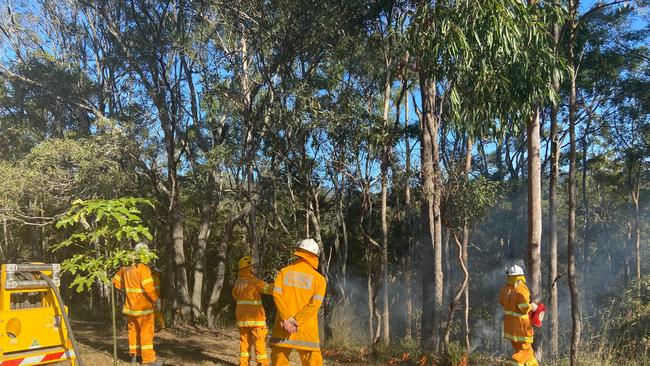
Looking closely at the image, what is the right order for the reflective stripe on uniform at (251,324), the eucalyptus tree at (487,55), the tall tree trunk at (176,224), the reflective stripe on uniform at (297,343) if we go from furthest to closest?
the tall tree trunk at (176,224)
the reflective stripe on uniform at (251,324)
the eucalyptus tree at (487,55)
the reflective stripe on uniform at (297,343)

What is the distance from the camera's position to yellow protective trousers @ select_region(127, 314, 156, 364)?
7.55 m

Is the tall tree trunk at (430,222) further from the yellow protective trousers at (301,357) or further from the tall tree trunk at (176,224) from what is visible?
the tall tree trunk at (176,224)

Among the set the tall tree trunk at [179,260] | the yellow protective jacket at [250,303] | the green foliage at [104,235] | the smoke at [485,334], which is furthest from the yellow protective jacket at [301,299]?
the smoke at [485,334]

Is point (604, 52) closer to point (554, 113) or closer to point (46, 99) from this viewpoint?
point (554, 113)

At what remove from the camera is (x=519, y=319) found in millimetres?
6965

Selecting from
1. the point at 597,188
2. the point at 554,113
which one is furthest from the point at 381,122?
the point at 597,188

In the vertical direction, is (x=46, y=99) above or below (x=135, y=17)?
below

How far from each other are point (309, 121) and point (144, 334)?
4557mm

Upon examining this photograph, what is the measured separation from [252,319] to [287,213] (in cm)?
1138

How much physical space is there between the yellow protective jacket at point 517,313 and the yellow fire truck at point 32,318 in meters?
5.28

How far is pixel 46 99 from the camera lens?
1443cm

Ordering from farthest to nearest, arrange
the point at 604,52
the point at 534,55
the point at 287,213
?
the point at 287,213 < the point at 604,52 < the point at 534,55

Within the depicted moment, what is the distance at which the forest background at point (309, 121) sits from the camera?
754 centimetres

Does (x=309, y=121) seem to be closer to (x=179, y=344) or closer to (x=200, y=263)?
(x=179, y=344)
